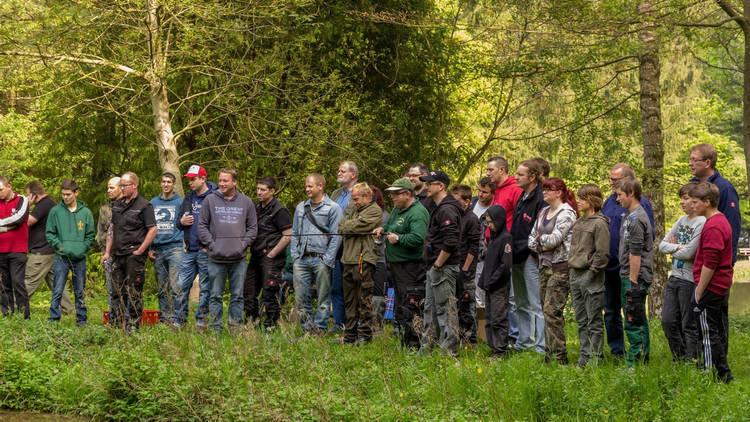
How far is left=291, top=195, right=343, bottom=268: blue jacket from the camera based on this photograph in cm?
1104

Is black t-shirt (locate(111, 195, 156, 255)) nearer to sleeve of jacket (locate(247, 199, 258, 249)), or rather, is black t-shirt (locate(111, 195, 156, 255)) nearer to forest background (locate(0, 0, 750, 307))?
sleeve of jacket (locate(247, 199, 258, 249))

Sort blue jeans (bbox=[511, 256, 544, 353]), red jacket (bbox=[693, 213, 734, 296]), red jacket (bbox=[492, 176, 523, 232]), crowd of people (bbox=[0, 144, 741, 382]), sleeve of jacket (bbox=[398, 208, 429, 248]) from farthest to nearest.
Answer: red jacket (bbox=[492, 176, 523, 232]) → sleeve of jacket (bbox=[398, 208, 429, 248]) → blue jeans (bbox=[511, 256, 544, 353]) → crowd of people (bbox=[0, 144, 741, 382]) → red jacket (bbox=[693, 213, 734, 296])

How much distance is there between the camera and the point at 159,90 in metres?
17.0

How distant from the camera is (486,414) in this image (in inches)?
274

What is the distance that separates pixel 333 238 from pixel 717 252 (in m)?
4.67

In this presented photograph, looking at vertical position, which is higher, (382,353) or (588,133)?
(588,133)

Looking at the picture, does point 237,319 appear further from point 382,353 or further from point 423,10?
point 423,10

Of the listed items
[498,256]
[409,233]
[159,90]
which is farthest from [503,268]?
[159,90]

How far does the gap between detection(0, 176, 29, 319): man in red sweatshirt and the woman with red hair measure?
24.2 feet

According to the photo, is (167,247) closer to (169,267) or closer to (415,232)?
(169,267)

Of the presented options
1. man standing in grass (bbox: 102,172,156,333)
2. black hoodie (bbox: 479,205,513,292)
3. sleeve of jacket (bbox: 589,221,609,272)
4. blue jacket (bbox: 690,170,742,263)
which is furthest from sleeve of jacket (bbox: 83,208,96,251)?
blue jacket (bbox: 690,170,742,263)

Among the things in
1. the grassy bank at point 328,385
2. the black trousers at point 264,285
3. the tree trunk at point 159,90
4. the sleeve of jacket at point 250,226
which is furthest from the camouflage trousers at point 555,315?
the tree trunk at point 159,90

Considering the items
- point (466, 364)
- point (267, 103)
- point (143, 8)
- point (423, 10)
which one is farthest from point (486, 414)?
point (423, 10)

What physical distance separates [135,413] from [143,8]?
10.3 meters
